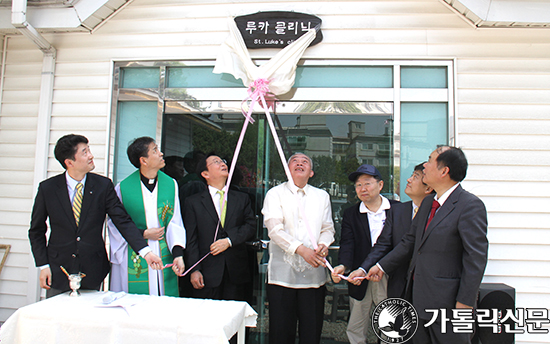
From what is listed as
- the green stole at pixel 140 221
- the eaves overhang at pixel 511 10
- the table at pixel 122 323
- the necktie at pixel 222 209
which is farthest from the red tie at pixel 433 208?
the green stole at pixel 140 221

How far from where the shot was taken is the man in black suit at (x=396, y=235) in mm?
2666

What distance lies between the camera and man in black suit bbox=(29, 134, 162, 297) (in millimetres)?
2506

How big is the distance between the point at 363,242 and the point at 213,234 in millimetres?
1194

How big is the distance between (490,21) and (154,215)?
3175mm

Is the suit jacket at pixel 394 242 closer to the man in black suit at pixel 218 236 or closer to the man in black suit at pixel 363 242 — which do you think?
the man in black suit at pixel 363 242

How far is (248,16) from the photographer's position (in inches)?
134

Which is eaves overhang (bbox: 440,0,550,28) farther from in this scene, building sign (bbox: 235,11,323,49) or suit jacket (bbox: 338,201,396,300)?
suit jacket (bbox: 338,201,396,300)

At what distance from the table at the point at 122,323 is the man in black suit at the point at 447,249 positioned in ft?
3.71

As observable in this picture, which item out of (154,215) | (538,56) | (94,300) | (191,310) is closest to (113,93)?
(154,215)

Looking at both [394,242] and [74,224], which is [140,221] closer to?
[74,224]

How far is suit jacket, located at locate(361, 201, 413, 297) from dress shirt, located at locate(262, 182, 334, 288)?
Answer: 0.37 metres

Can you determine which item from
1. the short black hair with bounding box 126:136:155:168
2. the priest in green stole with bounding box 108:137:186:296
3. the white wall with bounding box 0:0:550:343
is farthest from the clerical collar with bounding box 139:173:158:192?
the white wall with bounding box 0:0:550:343

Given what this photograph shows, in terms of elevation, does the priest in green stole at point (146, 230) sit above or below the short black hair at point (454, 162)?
below

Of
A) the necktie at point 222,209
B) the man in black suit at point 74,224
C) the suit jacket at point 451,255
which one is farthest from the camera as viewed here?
the necktie at point 222,209
